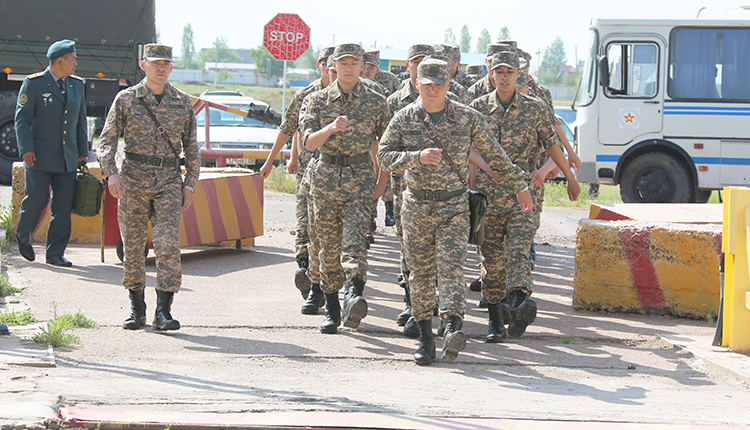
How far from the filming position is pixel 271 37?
18750 millimetres

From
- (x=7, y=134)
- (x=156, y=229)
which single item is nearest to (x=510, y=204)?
(x=156, y=229)

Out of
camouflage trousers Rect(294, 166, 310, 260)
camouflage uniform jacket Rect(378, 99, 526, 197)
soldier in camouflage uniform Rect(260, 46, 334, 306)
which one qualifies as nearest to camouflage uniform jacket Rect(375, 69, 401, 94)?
soldier in camouflage uniform Rect(260, 46, 334, 306)

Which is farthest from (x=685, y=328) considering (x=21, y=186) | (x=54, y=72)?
(x=21, y=186)

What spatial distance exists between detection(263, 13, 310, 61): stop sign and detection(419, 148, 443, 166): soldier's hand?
46.4 feet

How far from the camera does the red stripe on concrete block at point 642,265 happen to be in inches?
277

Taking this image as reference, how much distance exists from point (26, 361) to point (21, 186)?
193 inches

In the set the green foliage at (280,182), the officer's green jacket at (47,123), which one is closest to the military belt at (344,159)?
the officer's green jacket at (47,123)

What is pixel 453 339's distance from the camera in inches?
204

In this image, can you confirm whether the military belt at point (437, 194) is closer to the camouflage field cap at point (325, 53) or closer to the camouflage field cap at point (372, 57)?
the camouflage field cap at point (325, 53)

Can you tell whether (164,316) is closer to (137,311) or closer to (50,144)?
(137,311)

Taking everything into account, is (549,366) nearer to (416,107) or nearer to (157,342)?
(416,107)

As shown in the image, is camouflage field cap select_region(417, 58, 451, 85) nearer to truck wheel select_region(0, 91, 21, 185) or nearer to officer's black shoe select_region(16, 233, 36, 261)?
officer's black shoe select_region(16, 233, 36, 261)

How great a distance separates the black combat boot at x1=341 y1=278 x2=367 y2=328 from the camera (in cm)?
570

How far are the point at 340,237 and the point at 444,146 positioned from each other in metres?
1.23
